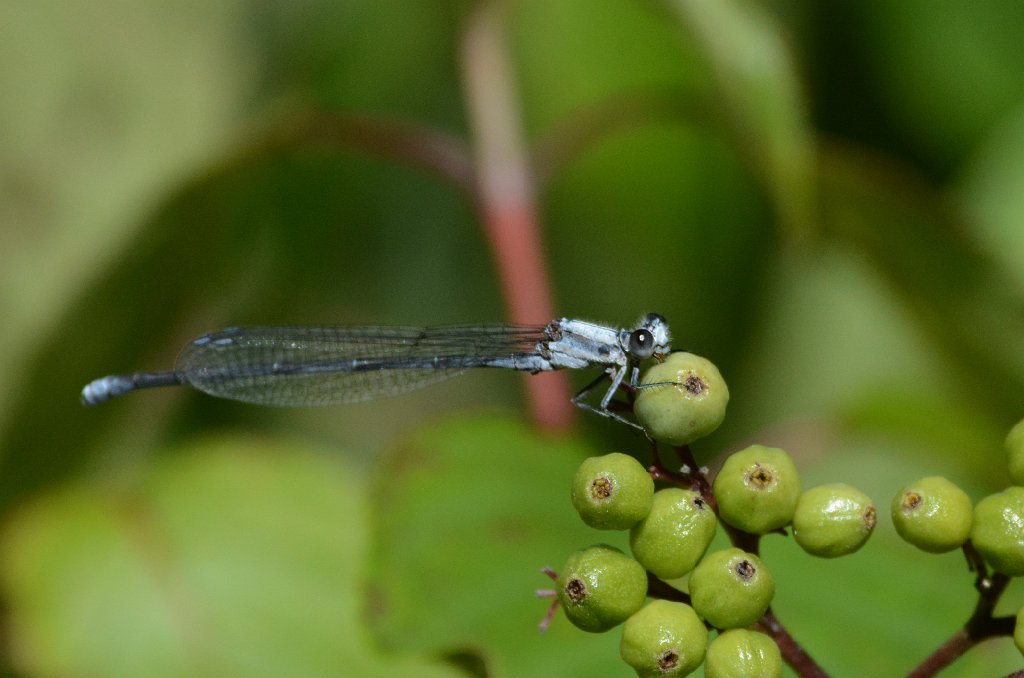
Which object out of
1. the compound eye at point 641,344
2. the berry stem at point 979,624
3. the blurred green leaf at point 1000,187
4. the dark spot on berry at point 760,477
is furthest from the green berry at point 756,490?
the blurred green leaf at point 1000,187

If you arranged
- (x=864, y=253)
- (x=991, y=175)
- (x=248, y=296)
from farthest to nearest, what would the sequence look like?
(x=248, y=296)
(x=991, y=175)
(x=864, y=253)

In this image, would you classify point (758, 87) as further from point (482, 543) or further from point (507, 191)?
point (482, 543)

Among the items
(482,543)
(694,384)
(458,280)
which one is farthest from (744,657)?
(458,280)

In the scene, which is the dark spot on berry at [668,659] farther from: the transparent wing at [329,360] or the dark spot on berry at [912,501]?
the transparent wing at [329,360]

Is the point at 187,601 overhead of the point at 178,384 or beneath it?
beneath

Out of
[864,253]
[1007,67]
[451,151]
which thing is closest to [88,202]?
[451,151]

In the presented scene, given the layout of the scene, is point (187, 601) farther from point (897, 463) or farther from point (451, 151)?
point (897, 463)
